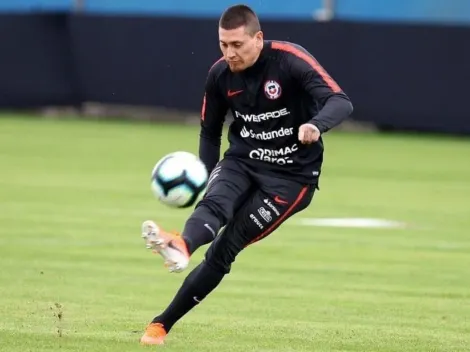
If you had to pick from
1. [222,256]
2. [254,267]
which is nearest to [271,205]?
[222,256]

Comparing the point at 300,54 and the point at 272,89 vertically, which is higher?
the point at 300,54

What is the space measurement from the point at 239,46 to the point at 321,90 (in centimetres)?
60

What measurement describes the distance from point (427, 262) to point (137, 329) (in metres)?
4.74

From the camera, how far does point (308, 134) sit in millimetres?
8203

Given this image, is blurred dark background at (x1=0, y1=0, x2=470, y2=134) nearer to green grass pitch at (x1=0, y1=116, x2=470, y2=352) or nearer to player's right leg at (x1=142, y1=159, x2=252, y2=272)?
green grass pitch at (x1=0, y1=116, x2=470, y2=352)

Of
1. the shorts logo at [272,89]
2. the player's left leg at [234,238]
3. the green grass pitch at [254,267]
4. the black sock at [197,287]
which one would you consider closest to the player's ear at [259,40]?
the shorts logo at [272,89]

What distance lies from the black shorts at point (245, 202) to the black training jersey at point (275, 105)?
0.25 feet

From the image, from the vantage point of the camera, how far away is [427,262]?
13445 mm

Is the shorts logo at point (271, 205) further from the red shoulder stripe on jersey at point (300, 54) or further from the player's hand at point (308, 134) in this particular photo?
the red shoulder stripe on jersey at point (300, 54)

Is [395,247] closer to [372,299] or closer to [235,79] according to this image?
[372,299]

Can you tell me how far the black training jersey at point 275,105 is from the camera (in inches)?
349

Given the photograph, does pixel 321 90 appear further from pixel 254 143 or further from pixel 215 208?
pixel 215 208

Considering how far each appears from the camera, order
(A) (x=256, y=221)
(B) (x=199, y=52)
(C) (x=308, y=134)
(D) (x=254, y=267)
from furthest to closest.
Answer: (B) (x=199, y=52)
(D) (x=254, y=267)
(A) (x=256, y=221)
(C) (x=308, y=134)

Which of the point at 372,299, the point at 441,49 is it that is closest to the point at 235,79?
the point at 372,299
